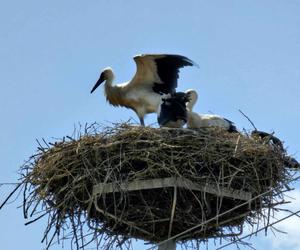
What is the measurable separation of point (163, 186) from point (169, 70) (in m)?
3.14

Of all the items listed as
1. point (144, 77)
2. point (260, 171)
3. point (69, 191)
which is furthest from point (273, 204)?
point (144, 77)

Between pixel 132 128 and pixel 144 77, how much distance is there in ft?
8.37

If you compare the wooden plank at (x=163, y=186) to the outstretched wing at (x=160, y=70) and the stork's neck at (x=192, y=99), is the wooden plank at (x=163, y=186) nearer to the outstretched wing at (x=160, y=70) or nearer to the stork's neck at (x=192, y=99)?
the outstretched wing at (x=160, y=70)

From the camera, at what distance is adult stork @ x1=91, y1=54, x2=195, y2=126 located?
1109cm

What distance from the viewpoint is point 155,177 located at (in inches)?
331

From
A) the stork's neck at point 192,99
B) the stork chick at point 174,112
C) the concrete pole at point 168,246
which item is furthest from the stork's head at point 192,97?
the concrete pole at point 168,246

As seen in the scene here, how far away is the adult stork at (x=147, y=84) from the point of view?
11094mm

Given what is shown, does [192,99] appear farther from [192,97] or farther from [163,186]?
[163,186]

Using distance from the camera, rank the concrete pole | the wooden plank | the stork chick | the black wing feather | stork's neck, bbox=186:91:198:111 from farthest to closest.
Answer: stork's neck, bbox=186:91:198:111, the black wing feather, the stork chick, the concrete pole, the wooden plank

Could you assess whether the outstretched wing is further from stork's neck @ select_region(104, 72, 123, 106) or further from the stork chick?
the stork chick

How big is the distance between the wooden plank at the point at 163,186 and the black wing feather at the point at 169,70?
108 inches

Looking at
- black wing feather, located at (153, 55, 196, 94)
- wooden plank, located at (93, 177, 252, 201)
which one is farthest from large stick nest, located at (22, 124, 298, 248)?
black wing feather, located at (153, 55, 196, 94)

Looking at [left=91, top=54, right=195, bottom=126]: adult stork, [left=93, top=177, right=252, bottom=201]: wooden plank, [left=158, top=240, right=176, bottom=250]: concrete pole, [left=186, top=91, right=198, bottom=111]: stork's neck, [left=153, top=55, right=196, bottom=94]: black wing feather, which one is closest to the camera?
[left=93, top=177, right=252, bottom=201]: wooden plank

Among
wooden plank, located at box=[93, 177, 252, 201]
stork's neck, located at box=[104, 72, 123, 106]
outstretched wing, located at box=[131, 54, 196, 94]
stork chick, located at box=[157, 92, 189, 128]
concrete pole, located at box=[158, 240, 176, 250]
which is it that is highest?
stork's neck, located at box=[104, 72, 123, 106]
